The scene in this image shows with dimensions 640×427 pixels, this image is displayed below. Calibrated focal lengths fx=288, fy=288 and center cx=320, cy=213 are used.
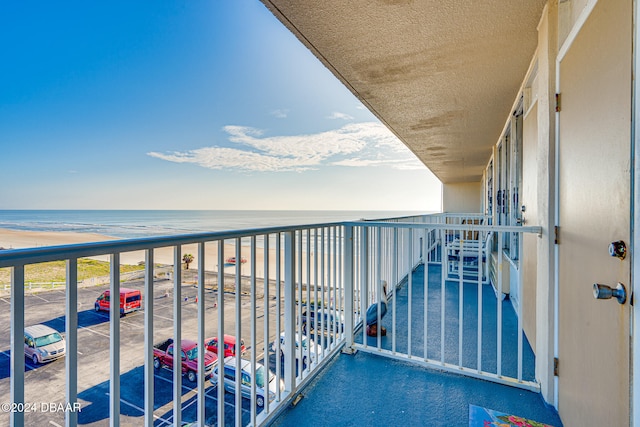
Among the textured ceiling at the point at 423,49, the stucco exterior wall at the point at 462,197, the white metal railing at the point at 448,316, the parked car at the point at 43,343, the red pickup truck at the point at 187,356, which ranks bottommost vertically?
the red pickup truck at the point at 187,356

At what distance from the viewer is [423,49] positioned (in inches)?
81.1

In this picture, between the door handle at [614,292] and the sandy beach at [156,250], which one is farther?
the sandy beach at [156,250]

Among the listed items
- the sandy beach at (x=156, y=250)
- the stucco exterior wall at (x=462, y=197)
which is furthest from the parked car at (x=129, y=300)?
the stucco exterior wall at (x=462, y=197)

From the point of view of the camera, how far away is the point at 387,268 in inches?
151

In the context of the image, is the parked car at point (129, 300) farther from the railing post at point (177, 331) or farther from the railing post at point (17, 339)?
the railing post at point (17, 339)

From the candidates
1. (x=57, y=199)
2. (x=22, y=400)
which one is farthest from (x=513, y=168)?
(x=57, y=199)

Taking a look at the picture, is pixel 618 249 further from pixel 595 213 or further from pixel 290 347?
pixel 290 347

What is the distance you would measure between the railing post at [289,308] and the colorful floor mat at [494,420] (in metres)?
0.95

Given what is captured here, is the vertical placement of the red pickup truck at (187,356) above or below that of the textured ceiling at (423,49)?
below

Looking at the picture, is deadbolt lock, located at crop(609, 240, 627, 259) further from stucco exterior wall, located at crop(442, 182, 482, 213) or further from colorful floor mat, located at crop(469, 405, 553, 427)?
stucco exterior wall, located at crop(442, 182, 482, 213)

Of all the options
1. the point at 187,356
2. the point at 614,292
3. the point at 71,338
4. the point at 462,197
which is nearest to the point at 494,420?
the point at 614,292

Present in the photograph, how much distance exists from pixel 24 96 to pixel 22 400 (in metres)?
21.4

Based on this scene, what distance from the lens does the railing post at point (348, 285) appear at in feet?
7.41

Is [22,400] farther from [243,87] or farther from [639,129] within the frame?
[243,87]
